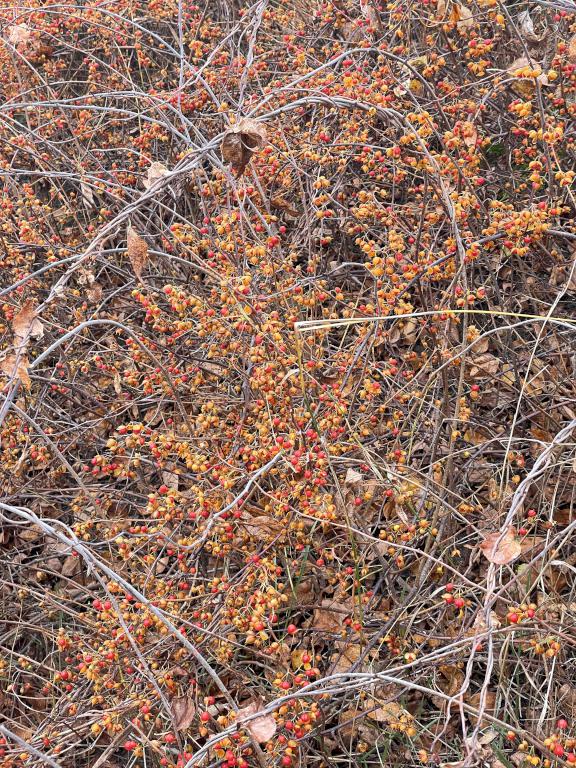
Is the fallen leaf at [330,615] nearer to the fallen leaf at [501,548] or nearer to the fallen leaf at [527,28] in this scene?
the fallen leaf at [501,548]

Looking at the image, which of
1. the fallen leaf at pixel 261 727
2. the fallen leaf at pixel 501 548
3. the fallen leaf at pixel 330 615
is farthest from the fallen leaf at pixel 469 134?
the fallen leaf at pixel 261 727

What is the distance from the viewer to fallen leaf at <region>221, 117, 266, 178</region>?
7.05 feet

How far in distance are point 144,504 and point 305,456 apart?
3.54ft

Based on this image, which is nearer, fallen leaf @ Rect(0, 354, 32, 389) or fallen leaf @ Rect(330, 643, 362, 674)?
fallen leaf @ Rect(0, 354, 32, 389)

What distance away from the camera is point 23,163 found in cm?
438

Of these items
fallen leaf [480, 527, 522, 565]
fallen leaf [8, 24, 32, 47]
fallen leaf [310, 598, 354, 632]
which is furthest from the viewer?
fallen leaf [8, 24, 32, 47]

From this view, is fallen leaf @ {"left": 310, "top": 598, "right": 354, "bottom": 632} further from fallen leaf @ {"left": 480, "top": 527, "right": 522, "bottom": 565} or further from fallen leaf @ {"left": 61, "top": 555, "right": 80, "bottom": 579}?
fallen leaf @ {"left": 61, "top": 555, "right": 80, "bottom": 579}

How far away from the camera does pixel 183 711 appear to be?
8.05ft

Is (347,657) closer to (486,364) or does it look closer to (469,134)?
(486,364)


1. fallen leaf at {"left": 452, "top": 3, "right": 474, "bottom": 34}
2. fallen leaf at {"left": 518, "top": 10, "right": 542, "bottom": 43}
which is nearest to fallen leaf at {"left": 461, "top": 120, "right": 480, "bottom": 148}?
fallen leaf at {"left": 452, "top": 3, "right": 474, "bottom": 34}

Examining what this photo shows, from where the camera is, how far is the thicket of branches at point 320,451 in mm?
2338

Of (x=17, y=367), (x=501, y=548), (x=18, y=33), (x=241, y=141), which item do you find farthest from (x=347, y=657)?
(x=18, y=33)

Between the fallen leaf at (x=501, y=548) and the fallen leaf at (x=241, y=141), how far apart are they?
1.21 m

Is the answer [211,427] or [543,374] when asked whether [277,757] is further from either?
[543,374]
